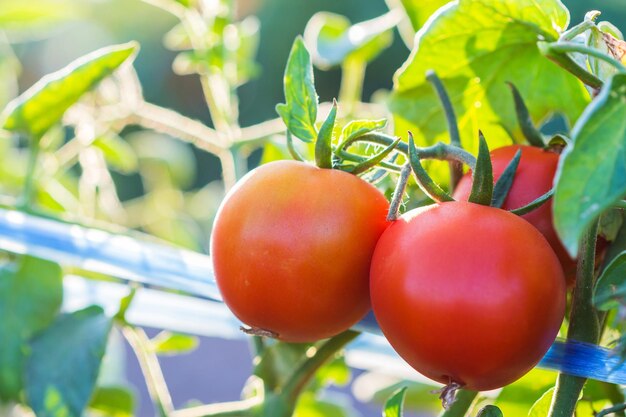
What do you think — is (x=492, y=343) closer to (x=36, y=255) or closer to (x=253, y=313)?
(x=253, y=313)

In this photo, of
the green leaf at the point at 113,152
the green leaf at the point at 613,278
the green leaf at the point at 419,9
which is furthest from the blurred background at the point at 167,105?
the green leaf at the point at 613,278

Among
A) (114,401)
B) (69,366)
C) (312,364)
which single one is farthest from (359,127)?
(114,401)

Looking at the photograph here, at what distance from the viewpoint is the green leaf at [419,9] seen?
0.41 metres

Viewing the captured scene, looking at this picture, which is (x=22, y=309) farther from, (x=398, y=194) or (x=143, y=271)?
(x=398, y=194)

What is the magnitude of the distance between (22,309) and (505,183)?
1.09 feet

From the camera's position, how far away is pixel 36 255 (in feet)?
1.72

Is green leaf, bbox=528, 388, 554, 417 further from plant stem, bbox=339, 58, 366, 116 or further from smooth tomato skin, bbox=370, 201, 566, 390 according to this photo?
plant stem, bbox=339, 58, 366, 116

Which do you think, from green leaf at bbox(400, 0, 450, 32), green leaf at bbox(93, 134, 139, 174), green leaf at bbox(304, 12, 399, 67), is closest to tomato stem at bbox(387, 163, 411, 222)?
green leaf at bbox(400, 0, 450, 32)

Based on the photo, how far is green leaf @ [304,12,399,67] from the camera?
55 centimetres

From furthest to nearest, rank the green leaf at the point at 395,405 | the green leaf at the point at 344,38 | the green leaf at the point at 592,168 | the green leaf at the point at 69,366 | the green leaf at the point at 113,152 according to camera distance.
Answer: the green leaf at the point at 113,152, the green leaf at the point at 344,38, the green leaf at the point at 69,366, the green leaf at the point at 395,405, the green leaf at the point at 592,168

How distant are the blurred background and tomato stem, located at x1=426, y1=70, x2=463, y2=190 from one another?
282mm

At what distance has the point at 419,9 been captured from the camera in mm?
410

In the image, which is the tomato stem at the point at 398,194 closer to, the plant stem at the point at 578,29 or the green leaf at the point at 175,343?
the plant stem at the point at 578,29

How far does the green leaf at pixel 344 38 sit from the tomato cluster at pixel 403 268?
9.3 inches
